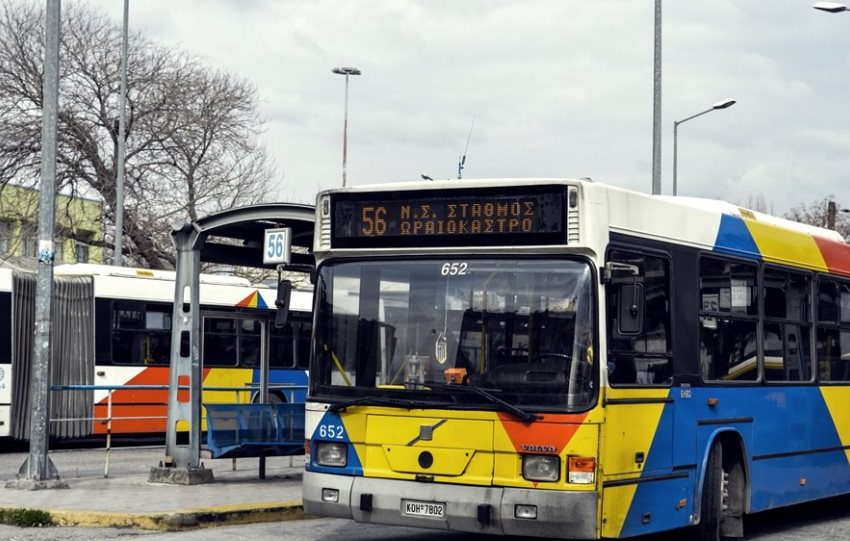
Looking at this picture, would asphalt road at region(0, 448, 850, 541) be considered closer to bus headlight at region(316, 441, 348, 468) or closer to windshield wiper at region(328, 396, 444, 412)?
bus headlight at region(316, 441, 348, 468)

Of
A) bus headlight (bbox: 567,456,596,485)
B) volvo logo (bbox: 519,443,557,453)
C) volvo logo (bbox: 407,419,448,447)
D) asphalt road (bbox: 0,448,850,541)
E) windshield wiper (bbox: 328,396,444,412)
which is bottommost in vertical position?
asphalt road (bbox: 0,448,850,541)

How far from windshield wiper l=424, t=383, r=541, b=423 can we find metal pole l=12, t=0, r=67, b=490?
6235 millimetres

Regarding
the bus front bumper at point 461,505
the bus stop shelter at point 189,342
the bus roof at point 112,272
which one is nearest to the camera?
the bus front bumper at point 461,505

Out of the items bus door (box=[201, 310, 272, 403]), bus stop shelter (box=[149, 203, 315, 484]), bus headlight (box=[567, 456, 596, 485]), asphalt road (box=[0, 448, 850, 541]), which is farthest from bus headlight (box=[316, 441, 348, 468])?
bus door (box=[201, 310, 272, 403])

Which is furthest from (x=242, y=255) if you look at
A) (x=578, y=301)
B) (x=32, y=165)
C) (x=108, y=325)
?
(x=32, y=165)

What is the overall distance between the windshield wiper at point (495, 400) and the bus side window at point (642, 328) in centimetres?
67

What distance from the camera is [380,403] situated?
1030 centimetres

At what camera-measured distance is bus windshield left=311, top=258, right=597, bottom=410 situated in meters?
9.84

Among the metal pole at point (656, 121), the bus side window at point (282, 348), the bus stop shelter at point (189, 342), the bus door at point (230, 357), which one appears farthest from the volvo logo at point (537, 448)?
the bus side window at point (282, 348)

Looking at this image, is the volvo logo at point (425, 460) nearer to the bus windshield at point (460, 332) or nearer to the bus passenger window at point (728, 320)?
the bus windshield at point (460, 332)

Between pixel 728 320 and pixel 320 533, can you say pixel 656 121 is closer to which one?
pixel 728 320

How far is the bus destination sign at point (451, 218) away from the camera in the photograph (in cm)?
1008

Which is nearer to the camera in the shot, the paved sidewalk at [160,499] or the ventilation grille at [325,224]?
the ventilation grille at [325,224]

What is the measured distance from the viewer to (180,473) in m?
15.3
